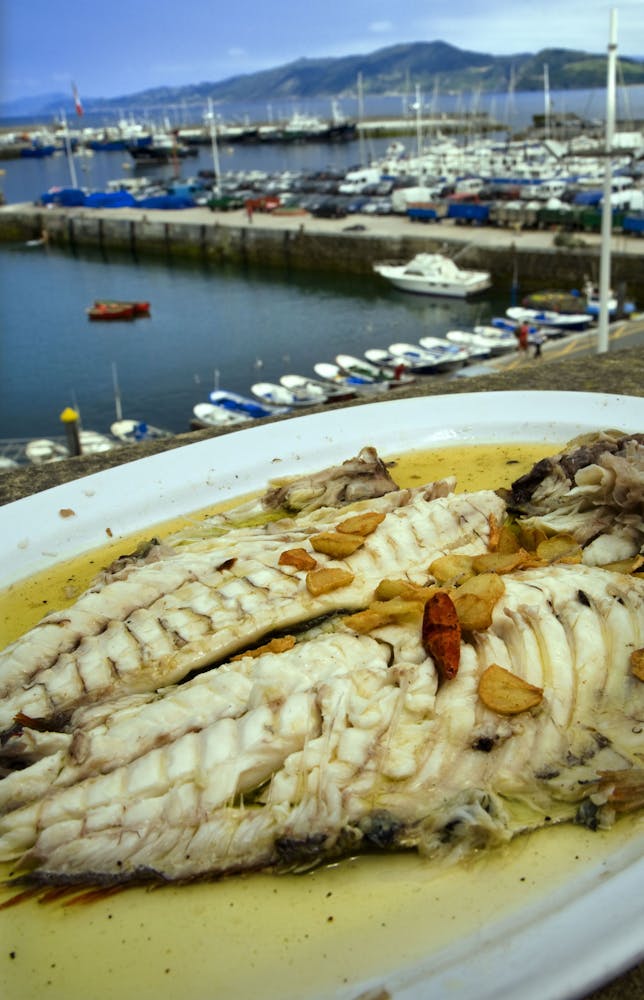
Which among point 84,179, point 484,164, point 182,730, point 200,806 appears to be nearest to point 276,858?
point 200,806

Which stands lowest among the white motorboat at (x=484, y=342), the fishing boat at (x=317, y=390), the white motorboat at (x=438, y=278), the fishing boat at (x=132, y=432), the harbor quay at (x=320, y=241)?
the fishing boat at (x=132, y=432)

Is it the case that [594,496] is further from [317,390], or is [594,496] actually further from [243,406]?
[317,390]

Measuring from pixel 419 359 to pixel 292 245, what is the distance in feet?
79.1

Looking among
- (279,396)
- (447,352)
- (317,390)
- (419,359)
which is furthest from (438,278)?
(279,396)

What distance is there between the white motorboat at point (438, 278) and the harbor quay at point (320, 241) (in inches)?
110

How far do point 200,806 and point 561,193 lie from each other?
58.5 meters

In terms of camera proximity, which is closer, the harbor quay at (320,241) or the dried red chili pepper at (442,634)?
the dried red chili pepper at (442,634)

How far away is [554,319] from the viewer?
3466 centimetres

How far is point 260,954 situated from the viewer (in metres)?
A: 2.56

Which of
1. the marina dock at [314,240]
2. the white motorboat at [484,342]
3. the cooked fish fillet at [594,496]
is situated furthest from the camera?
the marina dock at [314,240]

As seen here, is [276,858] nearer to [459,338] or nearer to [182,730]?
[182,730]

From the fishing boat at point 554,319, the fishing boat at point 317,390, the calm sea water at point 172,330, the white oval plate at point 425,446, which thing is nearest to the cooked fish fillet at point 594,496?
the white oval plate at point 425,446

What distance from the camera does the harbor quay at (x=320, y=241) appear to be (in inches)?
1706

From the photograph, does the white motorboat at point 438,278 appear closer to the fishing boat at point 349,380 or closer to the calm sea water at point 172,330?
the calm sea water at point 172,330
